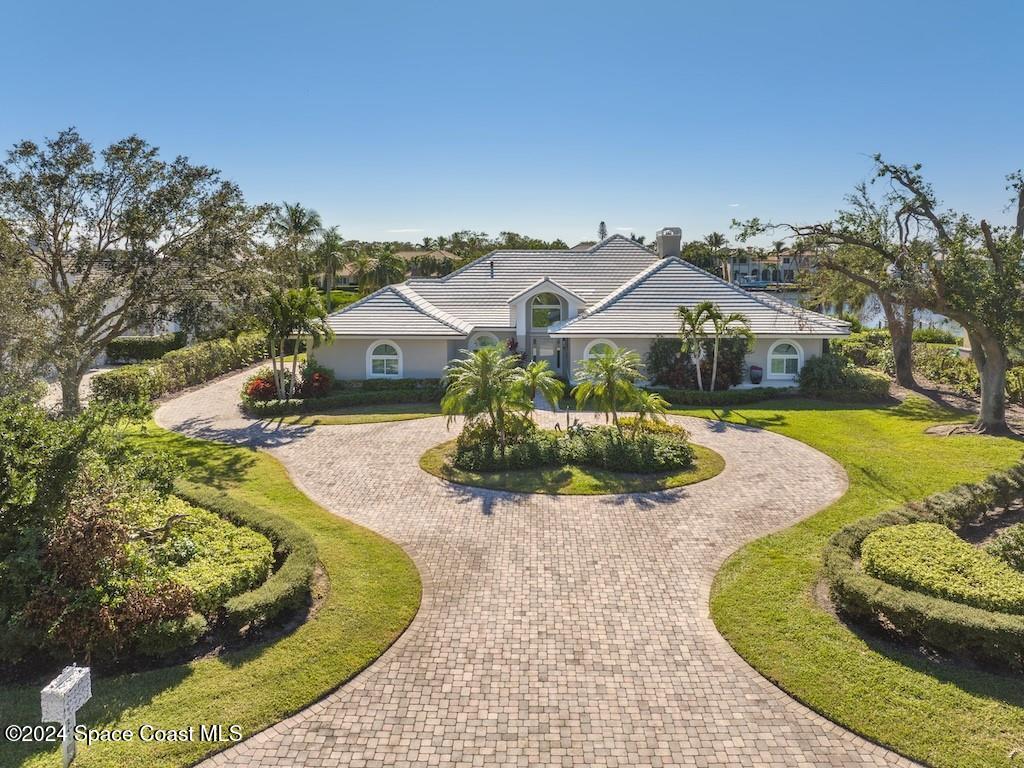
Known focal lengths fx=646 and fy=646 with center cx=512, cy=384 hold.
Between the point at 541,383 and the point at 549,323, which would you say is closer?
the point at 541,383

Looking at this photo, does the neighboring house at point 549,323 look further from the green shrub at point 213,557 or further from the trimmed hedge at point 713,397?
the green shrub at point 213,557

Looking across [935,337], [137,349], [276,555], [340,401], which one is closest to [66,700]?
[276,555]

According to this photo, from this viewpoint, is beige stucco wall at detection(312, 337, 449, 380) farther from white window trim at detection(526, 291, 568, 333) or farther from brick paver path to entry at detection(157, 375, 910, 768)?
brick paver path to entry at detection(157, 375, 910, 768)

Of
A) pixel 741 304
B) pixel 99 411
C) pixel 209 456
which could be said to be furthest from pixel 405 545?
pixel 741 304

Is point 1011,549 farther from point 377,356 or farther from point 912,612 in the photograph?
point 377,356

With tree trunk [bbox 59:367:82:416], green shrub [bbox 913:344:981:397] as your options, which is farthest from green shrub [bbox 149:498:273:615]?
green shrub [bbox 913:344:981:397]

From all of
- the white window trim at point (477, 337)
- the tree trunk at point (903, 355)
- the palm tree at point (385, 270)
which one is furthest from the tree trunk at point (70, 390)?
the palm tree at point (385, 270)
